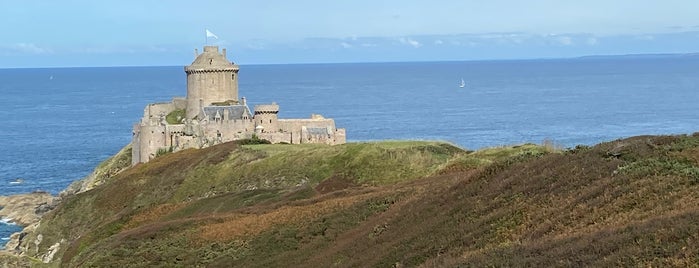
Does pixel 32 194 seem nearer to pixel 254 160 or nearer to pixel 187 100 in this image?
pixel 187 100

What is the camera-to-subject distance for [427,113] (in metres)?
173

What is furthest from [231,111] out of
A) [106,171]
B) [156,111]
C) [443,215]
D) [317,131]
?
[443,215]

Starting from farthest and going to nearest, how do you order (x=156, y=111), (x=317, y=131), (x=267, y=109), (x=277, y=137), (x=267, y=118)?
(x=156, y=111) → (x=267, y=118) → (x=267, y=109) → (x=317, y=131) → (x=277, y=137)

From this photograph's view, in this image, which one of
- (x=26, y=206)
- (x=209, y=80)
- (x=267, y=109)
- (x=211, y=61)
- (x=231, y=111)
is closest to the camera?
(x=267, y=109)

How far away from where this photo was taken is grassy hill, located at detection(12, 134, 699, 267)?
17266 mm

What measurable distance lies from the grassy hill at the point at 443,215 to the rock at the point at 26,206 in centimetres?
3746

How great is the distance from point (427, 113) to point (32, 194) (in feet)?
320

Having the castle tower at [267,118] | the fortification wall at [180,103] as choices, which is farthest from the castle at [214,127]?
the fortification wall at [180,103]

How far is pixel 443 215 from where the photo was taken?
2547cm

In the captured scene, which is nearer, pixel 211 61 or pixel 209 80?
pixel 209 80

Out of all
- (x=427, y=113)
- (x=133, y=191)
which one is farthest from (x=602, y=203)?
(x=427, y=113)

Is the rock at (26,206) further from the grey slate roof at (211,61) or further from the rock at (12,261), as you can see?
the rock at (12,261)

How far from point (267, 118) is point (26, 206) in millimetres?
30039

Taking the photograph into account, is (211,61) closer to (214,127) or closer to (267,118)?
(214,127)
